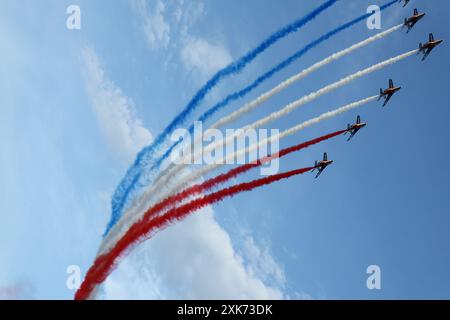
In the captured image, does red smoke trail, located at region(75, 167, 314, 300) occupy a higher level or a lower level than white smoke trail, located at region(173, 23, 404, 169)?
lower

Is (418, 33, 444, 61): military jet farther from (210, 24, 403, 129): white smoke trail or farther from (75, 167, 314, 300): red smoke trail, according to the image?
(75, 167, 314, 300): red smoke trail

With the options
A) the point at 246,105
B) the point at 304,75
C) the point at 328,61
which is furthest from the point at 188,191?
the point at 328,61

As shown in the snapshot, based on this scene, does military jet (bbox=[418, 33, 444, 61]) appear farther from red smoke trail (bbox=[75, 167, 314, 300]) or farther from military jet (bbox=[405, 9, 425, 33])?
red smoke trail (bbox=[75, 167, 314, 300])

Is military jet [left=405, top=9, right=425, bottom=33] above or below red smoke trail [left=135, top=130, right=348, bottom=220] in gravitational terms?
above

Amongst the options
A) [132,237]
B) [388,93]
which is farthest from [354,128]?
[132,237]

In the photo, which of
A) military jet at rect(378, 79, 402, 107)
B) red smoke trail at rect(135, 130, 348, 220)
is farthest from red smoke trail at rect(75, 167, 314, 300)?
military jet at rect(378, 79, 402, 107)

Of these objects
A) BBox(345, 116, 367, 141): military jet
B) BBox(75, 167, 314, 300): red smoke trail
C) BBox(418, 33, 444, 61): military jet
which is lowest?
BBox(75, 167, 314, 300): red smoke trail

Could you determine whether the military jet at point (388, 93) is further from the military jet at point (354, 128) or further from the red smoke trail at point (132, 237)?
the red smoke trail at point (132, 237)

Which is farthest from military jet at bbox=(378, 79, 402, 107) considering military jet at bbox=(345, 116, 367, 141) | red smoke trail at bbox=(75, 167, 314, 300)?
red smoke trail at bbox=(75, 167, 314, 300)

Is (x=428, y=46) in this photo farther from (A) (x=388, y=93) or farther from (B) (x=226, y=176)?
(B) (x=226, y=176)

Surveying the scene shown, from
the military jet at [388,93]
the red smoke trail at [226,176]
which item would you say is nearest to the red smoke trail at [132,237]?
the red smoke trail at [226,176]

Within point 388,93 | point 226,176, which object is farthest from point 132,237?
point 388,93

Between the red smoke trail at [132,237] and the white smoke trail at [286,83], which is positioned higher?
the white smoke trail at [286,83]

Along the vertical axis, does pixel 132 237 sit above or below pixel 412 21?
below
